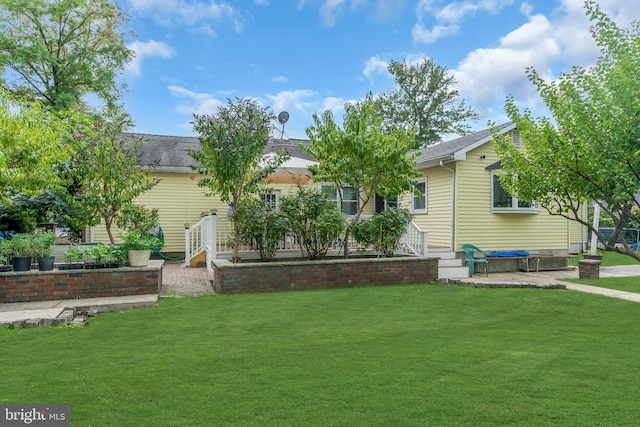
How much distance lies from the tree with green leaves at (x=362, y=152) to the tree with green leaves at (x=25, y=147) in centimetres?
524

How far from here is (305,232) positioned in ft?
29.9

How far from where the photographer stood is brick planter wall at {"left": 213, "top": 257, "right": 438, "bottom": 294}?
7934 millimetres

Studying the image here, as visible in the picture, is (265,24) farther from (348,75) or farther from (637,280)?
(637,280)

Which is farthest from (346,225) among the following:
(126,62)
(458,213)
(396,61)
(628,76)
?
(396,61)

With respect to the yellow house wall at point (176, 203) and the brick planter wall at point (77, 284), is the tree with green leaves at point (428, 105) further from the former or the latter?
the brick planter wall at point (77, 284)

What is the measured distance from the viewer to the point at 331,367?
145 inches

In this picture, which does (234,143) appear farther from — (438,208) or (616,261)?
(616,261)

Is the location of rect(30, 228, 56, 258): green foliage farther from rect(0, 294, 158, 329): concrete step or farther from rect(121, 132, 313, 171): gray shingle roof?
rect(121, 132, 313, 171): gray shingle roof

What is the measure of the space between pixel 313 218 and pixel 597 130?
18.0 feet

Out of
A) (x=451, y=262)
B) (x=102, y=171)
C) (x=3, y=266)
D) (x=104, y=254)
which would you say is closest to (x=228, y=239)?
(x=104, y=254)

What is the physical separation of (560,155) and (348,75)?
1672cm

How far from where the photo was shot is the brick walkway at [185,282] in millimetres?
7842

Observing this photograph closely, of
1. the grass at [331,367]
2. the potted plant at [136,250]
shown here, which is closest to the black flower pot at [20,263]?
the potted plant at [136,250]

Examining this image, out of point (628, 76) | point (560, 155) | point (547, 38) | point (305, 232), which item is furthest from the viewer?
point (547, 38)
